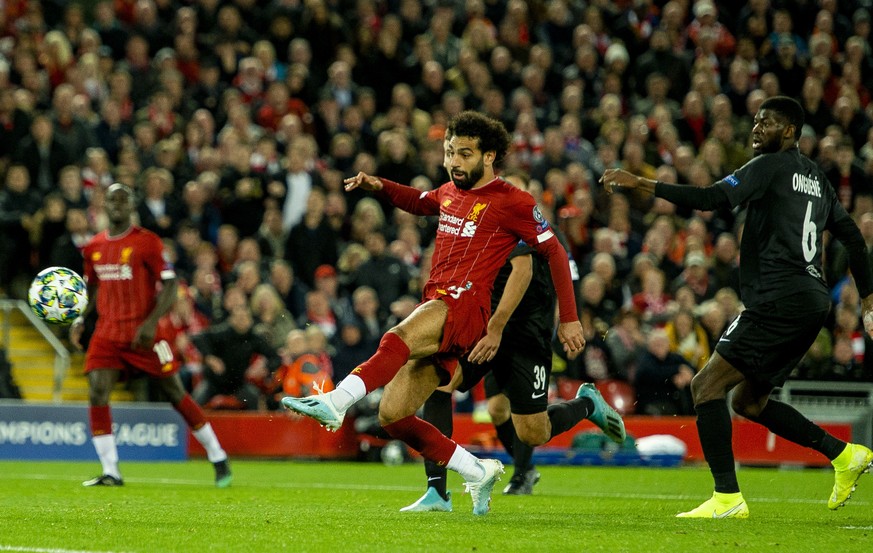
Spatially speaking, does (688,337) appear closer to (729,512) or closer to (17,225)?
(729,512)

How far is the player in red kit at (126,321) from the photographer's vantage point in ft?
37.0

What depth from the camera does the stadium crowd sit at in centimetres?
1584

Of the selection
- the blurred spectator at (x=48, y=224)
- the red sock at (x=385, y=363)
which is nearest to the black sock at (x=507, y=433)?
the red sock at (x=385, y=363)

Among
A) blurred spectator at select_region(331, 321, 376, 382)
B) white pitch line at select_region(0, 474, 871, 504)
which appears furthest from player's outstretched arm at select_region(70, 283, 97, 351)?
blurred spectator at select_region(331, 321, 376, 382)

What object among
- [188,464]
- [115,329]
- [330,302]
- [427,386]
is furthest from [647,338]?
[427,386]

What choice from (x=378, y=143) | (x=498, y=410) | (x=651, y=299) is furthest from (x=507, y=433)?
(x=378, y=143)

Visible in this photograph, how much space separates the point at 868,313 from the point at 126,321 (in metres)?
6.15

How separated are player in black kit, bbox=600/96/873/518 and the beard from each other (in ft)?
2.61

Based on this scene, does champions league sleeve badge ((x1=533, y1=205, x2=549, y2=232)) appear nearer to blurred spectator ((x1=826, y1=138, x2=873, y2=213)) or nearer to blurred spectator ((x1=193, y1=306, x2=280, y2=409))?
blurred spectator ((x1=193, y1=306, x2=280, y2=409))

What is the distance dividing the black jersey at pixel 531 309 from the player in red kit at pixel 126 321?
3.25m

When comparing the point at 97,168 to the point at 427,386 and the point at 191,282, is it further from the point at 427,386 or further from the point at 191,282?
the point at 427,386

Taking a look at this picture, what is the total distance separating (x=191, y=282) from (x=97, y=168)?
69.7 inches

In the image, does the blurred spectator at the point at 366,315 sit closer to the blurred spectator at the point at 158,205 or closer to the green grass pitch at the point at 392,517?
the blurred spectator at the point at 158,205

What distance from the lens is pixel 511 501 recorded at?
31.7 feet
